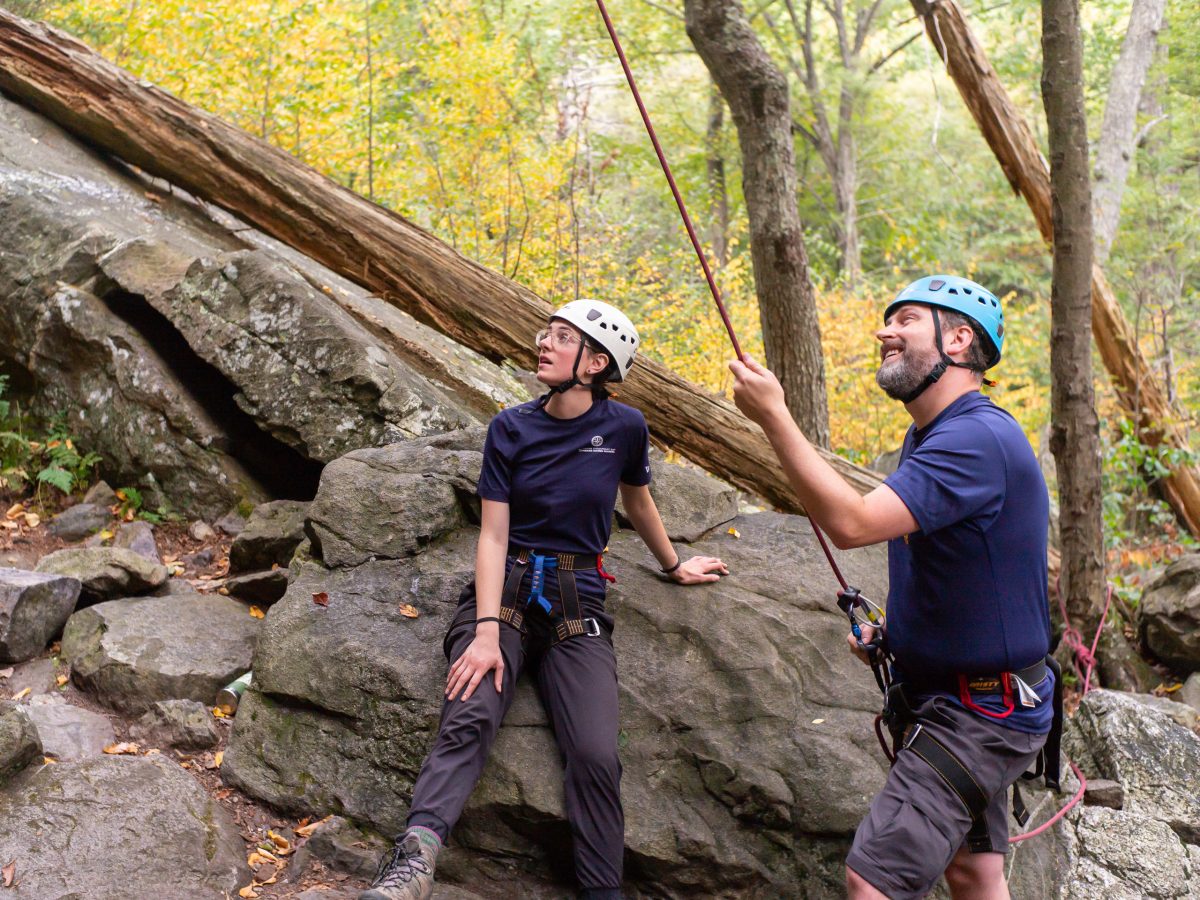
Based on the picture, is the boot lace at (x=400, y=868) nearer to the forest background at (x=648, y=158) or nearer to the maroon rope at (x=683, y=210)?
the maroon rope at (x=683, y=210)

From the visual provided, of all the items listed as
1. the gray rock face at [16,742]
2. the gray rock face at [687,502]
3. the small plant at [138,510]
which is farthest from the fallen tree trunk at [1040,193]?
the gray rock face at [16,742]

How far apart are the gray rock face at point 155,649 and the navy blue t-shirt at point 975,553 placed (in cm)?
325

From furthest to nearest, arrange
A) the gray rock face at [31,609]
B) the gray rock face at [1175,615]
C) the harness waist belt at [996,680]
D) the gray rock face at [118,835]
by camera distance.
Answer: the gray rock face at [1175,615] < the gray rock face at [31,609] < the gray rock face at [118,835] < the harness waist belt at [996,680]

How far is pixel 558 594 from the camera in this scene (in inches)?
155

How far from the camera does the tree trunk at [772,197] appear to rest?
7.55 m

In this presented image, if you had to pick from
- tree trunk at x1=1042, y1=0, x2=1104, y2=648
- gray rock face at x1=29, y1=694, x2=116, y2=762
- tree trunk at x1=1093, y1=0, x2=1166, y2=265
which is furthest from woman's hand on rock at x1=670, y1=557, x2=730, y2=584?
tree trunk at x1=1093, y1=0, x2=1166, y2=265

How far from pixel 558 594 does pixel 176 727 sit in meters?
1.80

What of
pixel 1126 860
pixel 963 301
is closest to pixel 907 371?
pixel 963 301

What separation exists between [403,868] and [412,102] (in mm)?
13790

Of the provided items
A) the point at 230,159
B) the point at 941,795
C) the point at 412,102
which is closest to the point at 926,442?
the point at 941,795

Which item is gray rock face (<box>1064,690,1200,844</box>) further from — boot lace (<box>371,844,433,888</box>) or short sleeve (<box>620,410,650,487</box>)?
boot lace (<box>371,844,433,888</box>)

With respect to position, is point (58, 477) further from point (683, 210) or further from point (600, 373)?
point (683, 210)

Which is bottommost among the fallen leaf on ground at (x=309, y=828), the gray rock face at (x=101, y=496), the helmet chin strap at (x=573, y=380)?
the fallen leaf on ground at (x=309, y=828)

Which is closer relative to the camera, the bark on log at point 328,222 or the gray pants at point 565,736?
the gray pants at point 565,736
